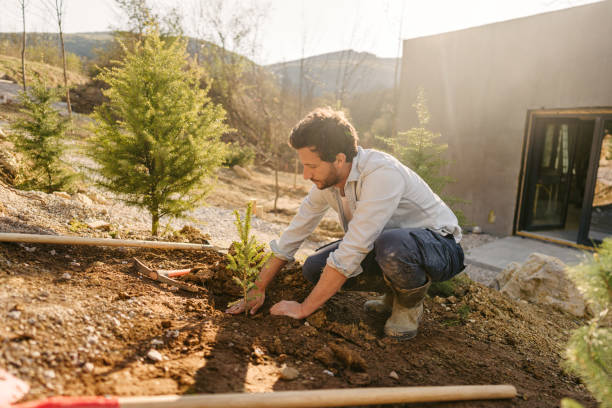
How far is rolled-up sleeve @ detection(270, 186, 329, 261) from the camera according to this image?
252cm

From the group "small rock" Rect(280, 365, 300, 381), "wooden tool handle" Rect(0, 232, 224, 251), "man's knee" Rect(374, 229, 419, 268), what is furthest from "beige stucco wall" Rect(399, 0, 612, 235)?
"small rock" Rect(280, 365, 300, 381)

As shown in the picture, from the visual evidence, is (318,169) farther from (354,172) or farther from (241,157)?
(241,157)

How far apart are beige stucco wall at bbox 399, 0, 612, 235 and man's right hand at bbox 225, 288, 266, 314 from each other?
256 inches

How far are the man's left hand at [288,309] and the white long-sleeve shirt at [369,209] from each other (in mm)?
305

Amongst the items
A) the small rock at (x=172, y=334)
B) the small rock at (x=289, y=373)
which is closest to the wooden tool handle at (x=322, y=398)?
the small rock at (x=289, y=373)

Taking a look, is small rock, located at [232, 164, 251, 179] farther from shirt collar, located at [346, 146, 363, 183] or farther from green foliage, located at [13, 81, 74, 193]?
shirt collar, located at [346, 146, 363, 183]

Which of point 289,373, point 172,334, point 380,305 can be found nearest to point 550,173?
point 380,305

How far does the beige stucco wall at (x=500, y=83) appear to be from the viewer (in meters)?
6.23

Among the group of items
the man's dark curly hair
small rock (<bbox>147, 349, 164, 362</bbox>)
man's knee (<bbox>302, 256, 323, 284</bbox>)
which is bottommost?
small rock (<bbox>147, 349, 164, 362</bbox>)

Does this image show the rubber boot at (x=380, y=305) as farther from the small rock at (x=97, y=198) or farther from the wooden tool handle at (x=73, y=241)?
the small rock at (x=97, y=198)

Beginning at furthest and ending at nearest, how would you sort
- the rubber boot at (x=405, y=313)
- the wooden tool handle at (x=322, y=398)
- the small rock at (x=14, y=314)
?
1. the rubber boot at (x=405, y=313)
2. the small rock at (x=14, y=314)
3. the wooden tool handle at (x=322, y=398)

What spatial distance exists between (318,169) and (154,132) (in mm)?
2205

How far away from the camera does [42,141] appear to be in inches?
210

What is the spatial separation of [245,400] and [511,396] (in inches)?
49.8
